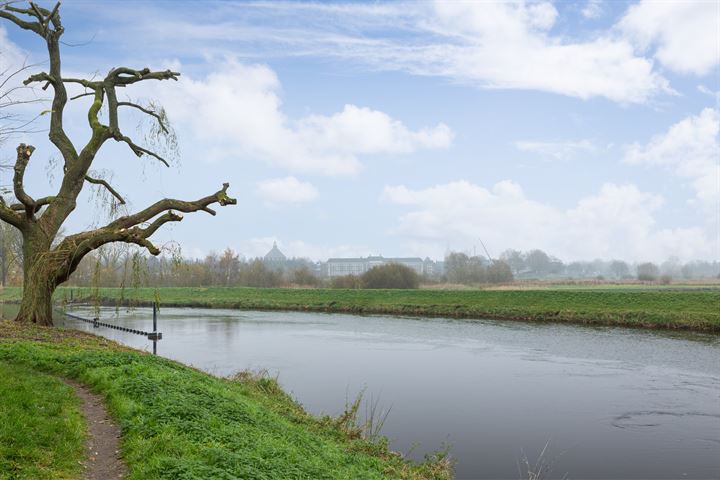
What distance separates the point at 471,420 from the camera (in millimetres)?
13156

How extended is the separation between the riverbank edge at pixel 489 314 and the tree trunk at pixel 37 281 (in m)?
5.93

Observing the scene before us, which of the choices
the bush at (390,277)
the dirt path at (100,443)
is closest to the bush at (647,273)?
the bush at (390,277)

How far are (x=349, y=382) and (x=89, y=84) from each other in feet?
39.2

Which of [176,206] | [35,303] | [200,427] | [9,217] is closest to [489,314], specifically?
[176,206]

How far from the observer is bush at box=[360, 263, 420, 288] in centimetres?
5469

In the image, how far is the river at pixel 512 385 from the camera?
11055 millimetres

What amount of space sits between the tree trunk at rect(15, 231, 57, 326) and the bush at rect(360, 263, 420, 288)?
40.2 m

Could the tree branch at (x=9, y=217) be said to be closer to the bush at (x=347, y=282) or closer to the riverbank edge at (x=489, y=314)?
the riverbank edge at (x=489, y=314)

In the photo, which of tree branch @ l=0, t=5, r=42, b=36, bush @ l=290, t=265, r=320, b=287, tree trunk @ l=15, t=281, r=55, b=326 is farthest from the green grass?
bush @ l=290, t=265, r=320, b=287

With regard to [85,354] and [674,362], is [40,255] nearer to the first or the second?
[85,354]

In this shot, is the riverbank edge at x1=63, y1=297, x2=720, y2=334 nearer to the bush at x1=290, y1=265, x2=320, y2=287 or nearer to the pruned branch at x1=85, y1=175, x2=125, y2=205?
the pruned branch at x1=85, y1=175, x2=125, y2=205

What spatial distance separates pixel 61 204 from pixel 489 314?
2836cm

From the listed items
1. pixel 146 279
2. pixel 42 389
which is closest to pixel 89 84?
pixel 146 279

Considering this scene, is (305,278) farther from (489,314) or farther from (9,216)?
(9,216)
